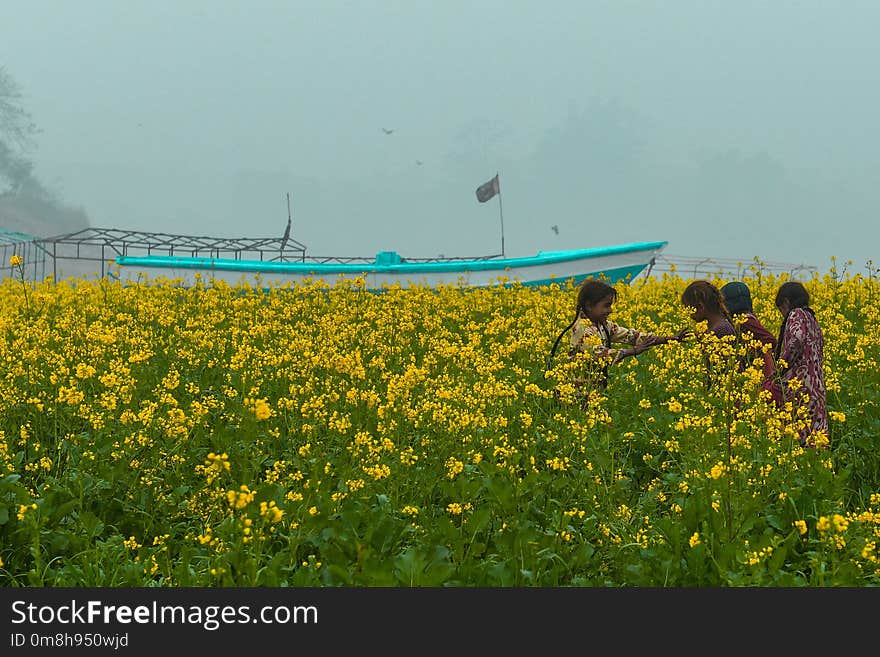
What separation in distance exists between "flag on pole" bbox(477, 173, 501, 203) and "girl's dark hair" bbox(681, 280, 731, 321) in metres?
24.4

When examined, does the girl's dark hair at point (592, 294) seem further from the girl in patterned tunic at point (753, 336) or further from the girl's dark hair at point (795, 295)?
the girl's dark hair at point (795, 295)

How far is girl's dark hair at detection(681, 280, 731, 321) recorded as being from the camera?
6535 millimetres

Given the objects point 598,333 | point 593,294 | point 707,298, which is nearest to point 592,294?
point 593,294

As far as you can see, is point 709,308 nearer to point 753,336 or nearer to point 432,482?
point 753,336

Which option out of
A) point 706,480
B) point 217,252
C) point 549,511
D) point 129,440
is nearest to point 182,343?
point 129,440

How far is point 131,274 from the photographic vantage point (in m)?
26.9

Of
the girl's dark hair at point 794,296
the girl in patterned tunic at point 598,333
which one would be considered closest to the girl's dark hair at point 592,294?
the girl in patterned tunic at point 598,333

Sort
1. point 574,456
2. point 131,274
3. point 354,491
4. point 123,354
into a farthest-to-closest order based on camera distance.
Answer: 1. point 131,274
2. point 123,354
3. point 574,456
4. point 354,491

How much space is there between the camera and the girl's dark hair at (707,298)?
654 cm

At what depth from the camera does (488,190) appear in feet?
101

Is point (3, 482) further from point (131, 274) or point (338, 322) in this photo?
point (131, 274)

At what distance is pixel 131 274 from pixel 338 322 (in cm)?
1976

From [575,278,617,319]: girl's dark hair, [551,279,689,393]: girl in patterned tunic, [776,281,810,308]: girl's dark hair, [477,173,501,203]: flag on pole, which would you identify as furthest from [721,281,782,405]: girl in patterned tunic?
[477,173,501,203]: flag on pole

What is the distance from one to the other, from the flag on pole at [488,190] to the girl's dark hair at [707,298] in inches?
962
